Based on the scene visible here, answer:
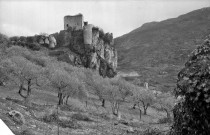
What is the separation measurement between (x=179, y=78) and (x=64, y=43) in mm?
137455

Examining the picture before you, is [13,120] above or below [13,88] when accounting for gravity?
above

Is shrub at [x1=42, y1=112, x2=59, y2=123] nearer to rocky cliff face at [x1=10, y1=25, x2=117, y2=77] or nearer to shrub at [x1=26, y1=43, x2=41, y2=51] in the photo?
rocky cliff face at [x1=10, y1=25, x2=117, y2=77]

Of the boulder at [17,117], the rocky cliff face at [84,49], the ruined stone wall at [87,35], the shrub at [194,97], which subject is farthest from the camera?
the ruined stone wall at [87,35]

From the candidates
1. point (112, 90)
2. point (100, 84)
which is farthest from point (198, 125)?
point (100, 84)

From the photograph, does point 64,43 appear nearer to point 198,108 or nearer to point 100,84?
point 100,84

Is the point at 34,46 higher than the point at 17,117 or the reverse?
higher

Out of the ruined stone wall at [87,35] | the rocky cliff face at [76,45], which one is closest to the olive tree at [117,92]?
the rocky cliff face at [76,45]

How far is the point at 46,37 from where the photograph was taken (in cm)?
14225

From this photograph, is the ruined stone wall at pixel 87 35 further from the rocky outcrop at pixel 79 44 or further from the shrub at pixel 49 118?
the shrub at pixel 49 118

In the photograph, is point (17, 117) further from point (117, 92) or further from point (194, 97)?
point (117, 92)

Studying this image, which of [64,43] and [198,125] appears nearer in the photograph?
[198,125]

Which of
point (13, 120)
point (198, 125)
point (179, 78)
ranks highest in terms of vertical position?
point (179, 78)

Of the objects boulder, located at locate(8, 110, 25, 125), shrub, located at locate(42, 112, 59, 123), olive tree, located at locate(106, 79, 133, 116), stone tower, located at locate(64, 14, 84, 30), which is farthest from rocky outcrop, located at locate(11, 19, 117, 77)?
boulder, located at locate(8, 110, 25, 125)

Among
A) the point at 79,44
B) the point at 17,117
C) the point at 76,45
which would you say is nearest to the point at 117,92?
the point at 17,117
